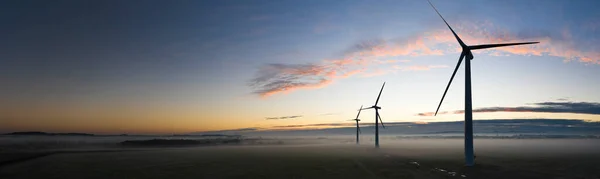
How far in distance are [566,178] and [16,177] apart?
51425 millimetres

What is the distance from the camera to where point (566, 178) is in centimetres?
3309

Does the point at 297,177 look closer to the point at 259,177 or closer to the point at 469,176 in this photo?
the point at 259,177

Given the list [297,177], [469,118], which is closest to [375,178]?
[297,177]

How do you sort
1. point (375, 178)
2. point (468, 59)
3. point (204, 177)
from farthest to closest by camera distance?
point (468, 59) → point (204, 177) → point (375, 178)

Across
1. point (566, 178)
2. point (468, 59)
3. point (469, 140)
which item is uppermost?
point (468, 59)

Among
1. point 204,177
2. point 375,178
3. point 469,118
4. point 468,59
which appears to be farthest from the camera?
point 468,59

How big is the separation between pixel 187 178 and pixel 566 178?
34.1 metres

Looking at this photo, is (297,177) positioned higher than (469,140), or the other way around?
(469,140)

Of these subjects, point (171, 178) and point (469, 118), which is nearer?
point (171, 178)

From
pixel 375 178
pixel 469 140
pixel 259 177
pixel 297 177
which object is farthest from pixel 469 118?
pixel 259 177

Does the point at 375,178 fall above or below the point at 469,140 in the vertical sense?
below

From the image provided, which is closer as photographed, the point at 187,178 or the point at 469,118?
the point at 187,178

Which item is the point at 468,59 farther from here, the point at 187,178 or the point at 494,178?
the point at 187,178

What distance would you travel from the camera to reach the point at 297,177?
111ft
